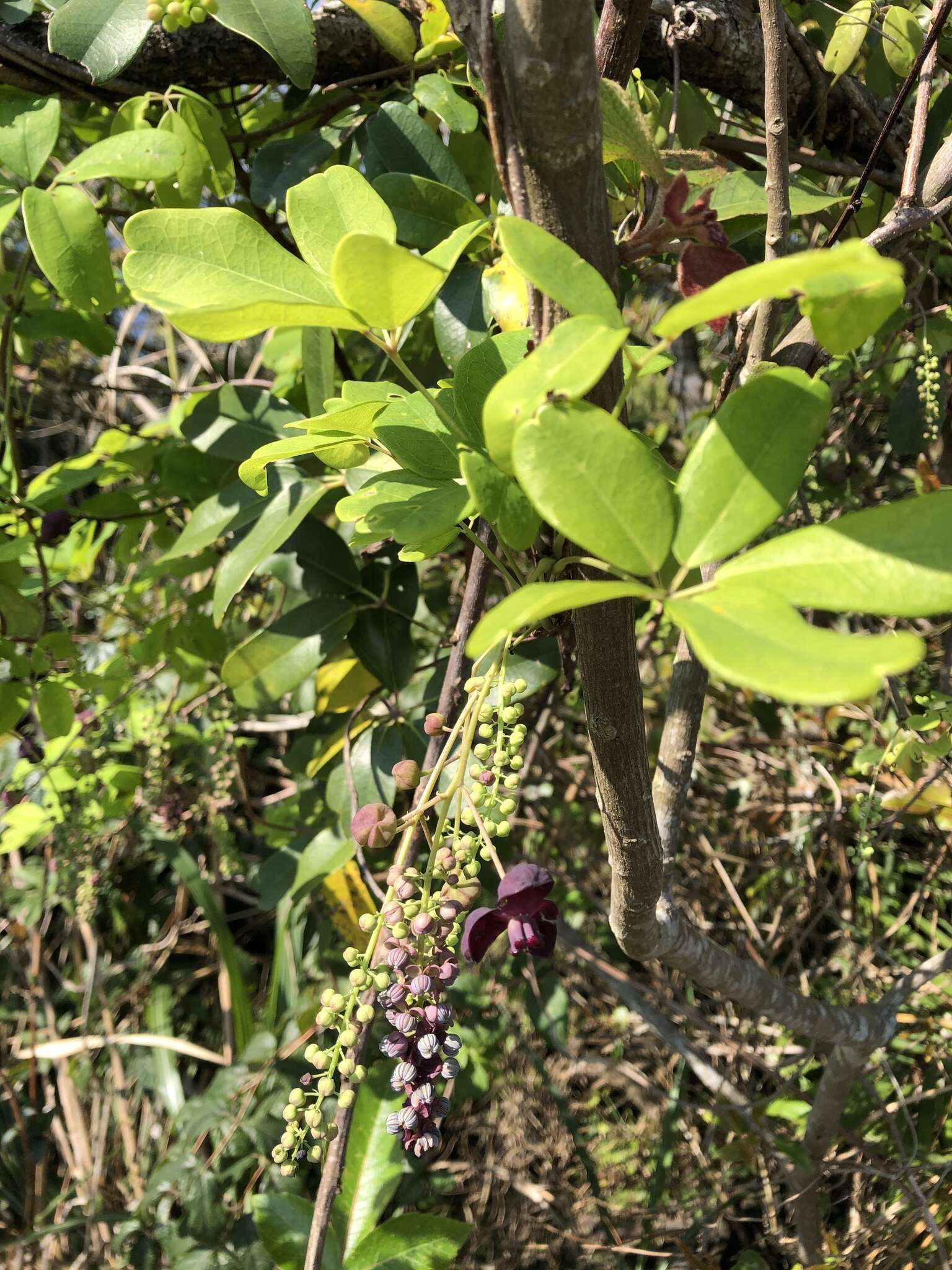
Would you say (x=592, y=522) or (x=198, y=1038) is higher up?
Result: (x=592, y=522)

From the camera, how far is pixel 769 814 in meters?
1.75

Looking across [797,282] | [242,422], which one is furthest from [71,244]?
[797,282]

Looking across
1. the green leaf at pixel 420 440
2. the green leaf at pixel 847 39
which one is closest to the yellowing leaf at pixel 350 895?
the green leaf at pixel 420 440

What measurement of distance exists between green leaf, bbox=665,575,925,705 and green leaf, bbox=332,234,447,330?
0.18m

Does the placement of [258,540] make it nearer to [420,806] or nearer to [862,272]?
[420,806]

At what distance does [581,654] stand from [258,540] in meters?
0.58

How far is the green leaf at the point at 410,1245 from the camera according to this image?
36.5 inches

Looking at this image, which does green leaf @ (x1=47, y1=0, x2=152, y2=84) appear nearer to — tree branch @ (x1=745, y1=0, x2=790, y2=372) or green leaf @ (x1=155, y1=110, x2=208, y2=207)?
green leaf @ (x1=155, y1=110, x2=208, y2=207)

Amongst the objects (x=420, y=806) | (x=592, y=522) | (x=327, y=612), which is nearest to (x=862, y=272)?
(x=592, y=522)

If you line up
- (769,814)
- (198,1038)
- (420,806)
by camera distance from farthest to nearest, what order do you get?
(198,1038), (769,814), (420,806)

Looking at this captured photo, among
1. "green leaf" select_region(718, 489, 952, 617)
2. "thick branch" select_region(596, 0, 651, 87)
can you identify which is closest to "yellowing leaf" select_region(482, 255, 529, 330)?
"thick branch" select_region(596, 0, 651, 87)

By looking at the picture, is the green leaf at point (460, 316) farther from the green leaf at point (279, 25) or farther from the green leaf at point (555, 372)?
the green leaf at point (555, 372)

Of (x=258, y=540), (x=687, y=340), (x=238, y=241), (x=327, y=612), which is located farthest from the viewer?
(x=687, y=340)

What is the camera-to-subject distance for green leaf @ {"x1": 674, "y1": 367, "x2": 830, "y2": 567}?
0.35 meters
